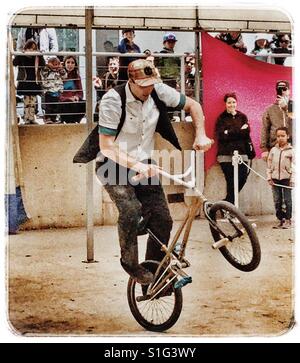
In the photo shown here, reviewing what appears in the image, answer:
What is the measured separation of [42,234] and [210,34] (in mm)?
1548

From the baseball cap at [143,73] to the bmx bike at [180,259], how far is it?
0.53m

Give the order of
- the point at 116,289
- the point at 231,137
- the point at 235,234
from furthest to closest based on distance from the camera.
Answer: the point at 231,137
the point at 116,289
the point at 235,234

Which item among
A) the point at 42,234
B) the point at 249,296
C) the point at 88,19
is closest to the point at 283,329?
the point at 249,296

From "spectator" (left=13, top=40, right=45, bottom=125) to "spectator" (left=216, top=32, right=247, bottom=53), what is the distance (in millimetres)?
1076

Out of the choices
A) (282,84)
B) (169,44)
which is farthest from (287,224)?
(169,44)

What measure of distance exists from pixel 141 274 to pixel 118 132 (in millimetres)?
828

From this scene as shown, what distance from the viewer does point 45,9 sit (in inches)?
145

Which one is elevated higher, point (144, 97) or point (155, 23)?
point (155, 23)

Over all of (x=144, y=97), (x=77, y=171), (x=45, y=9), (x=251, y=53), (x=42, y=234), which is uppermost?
(x=45, y=9)

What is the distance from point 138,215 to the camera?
11.8ft

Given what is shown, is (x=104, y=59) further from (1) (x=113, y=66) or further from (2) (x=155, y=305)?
(2) (x=155, y=305)

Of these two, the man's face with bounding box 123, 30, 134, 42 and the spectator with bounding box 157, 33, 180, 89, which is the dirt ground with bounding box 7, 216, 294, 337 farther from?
the man's face with bounding box 123, 30, 134, 42
